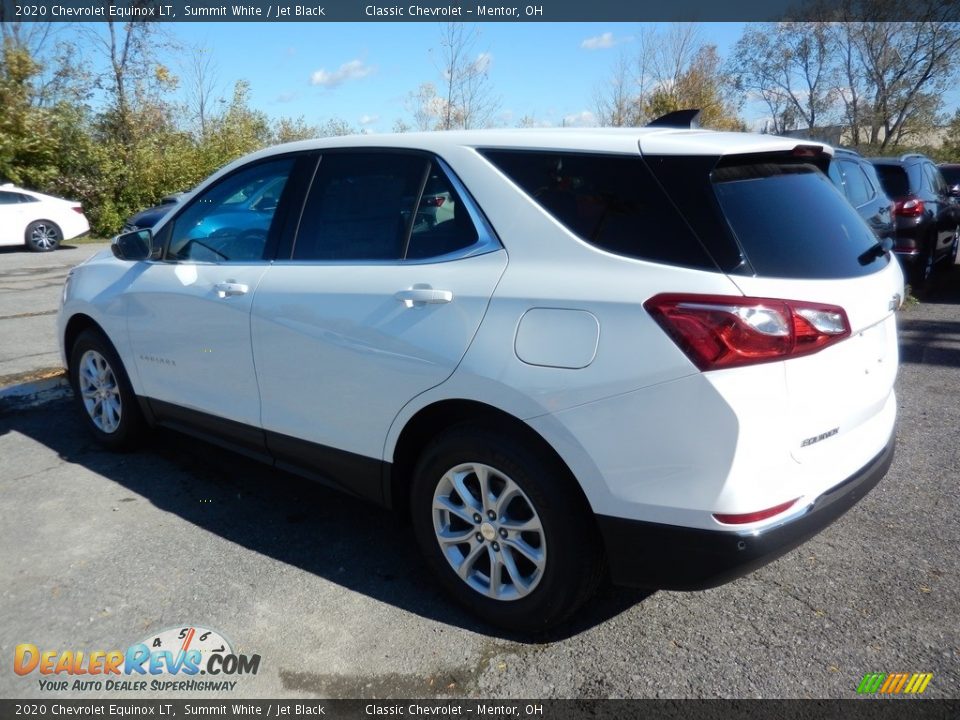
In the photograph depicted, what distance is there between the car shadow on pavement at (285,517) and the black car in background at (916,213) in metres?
7.48

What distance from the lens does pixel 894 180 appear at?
9.92m

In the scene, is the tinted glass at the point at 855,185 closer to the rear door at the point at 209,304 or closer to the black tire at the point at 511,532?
the rear door at the point at 209,304

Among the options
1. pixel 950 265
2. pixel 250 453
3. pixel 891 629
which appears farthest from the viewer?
pixel 950 265

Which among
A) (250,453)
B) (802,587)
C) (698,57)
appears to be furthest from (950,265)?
(250,453)

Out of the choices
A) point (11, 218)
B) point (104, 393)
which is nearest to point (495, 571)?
point (104, 393)

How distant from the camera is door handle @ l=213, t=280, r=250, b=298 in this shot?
3785 millimetres

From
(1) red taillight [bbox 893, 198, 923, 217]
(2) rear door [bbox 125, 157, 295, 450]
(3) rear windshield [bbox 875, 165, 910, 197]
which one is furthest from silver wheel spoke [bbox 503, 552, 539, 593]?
(3) rear windshield [bbox 875, 165, 910, 197]

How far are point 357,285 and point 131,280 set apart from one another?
190 cm

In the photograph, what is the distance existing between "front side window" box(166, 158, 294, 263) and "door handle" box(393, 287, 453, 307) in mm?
1072

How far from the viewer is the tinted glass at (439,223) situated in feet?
10.2

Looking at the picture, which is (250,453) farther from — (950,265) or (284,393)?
(950,265)

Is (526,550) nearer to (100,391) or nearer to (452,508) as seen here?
(452,508)

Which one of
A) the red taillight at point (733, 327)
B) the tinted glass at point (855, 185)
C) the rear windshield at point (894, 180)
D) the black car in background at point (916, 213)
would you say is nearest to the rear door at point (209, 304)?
the red taillight at point (733, 327)

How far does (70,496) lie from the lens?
434cm
